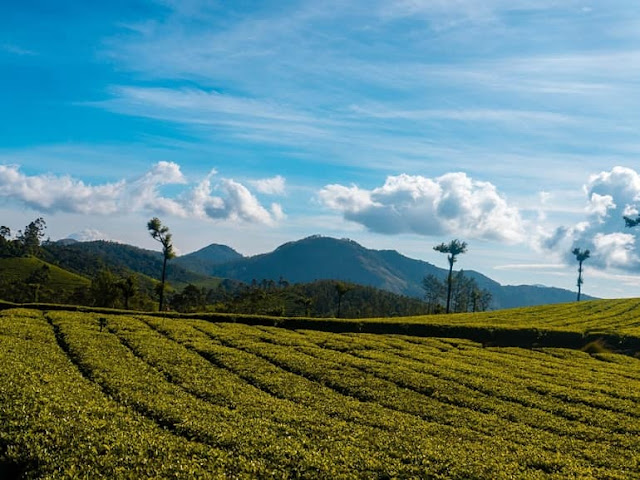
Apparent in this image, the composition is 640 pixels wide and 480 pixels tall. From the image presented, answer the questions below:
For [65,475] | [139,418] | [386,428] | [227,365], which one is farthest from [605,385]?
[65,475]

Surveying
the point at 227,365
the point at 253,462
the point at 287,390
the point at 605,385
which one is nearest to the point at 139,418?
the point at 253,462

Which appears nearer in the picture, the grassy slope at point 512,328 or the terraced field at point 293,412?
the terraced field at point 293,412

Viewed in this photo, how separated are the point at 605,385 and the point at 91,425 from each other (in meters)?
32.4

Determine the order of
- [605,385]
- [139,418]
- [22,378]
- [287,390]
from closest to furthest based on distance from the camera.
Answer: [139,418] → [22,378] → [287,390] → [605,385]

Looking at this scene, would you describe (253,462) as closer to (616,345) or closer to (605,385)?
(605,385)

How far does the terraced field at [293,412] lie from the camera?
17859mm

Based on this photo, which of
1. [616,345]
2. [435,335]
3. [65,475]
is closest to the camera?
[65,475]

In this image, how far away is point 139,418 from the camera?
866 inches

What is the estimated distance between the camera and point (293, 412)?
958 inches

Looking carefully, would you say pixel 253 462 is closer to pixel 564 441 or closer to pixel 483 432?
pixel 483 432

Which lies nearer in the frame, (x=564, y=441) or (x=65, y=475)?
(x=65, y=475)

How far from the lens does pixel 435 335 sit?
6850 centimetres

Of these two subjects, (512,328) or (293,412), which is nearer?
(293,412)

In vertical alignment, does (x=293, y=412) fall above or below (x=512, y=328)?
below
